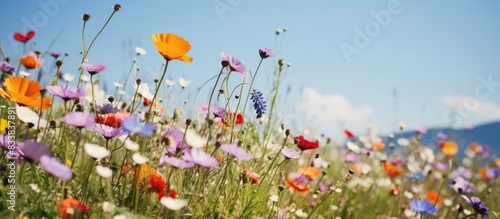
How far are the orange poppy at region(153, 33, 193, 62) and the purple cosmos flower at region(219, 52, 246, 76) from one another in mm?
131

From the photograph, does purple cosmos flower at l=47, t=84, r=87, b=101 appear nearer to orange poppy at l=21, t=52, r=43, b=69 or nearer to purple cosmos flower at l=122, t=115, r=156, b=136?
purple cosmos flower at l=122, t=115, r=156, b=136

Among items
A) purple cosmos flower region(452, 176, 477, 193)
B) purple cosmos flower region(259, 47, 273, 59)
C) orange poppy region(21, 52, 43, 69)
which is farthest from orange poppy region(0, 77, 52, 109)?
purple cosmos flower region(452, 176, 477, 193)

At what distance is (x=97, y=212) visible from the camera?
44.3 inches

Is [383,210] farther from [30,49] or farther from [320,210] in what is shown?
[30,49]

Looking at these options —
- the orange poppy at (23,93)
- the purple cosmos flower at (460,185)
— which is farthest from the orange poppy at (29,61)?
the purple cosmos flower at (460,185)

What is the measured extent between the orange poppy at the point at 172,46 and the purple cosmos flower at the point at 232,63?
0.13 meters

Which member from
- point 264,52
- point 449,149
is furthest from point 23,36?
point 449,149

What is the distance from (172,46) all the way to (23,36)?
1.52 meters

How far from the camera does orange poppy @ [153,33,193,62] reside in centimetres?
140

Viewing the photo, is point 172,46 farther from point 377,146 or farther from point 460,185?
point 377,146

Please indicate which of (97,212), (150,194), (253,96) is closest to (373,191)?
(253,96)

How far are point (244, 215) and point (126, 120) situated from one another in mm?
541

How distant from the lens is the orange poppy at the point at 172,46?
1396 mm

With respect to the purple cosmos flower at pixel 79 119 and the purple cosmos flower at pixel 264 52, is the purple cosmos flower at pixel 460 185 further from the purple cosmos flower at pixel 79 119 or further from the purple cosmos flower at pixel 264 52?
the purple cosmos flower at pixel 79 119
